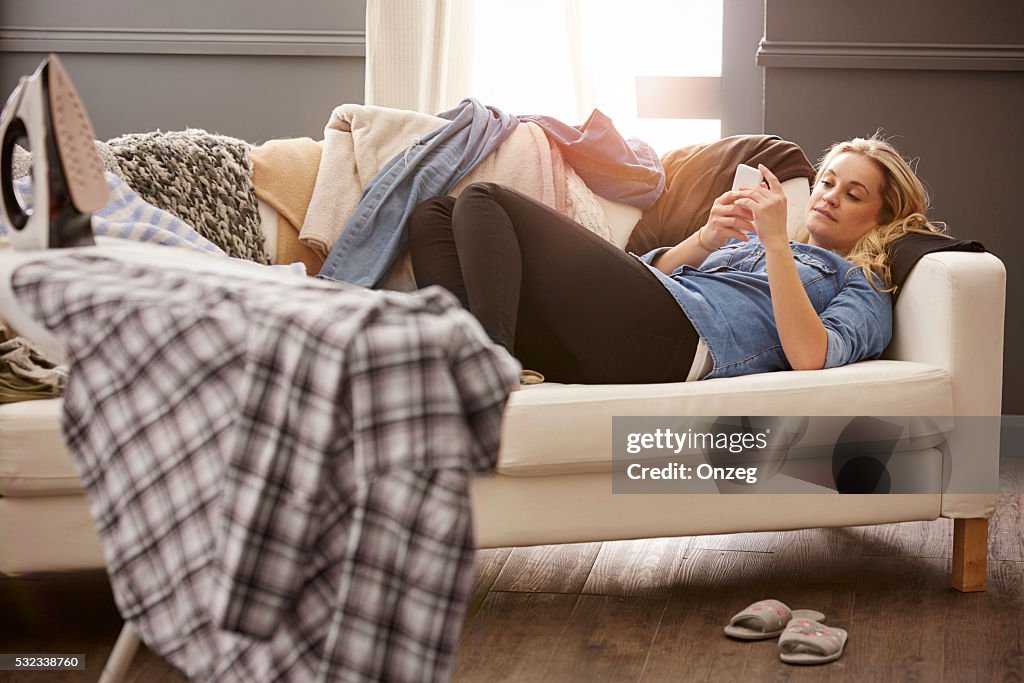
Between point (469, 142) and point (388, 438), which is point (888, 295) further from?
point (388, 438)

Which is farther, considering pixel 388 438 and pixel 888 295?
pixel 888 295

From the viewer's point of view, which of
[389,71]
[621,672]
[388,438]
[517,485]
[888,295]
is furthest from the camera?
[389,71]

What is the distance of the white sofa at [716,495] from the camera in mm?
1595

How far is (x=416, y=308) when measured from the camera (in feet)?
2.36

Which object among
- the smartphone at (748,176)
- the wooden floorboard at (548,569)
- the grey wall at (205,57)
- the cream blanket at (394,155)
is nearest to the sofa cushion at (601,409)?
the wooden floorboard at (548,569)

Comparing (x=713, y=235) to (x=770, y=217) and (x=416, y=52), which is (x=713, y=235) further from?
(x=416, y=52)

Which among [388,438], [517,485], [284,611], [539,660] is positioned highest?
[388,438]

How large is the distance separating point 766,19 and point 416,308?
2.44m

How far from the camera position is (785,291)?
1766 mm

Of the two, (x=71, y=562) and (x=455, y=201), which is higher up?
(x=455, y=201)

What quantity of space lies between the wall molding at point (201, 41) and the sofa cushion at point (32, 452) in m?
1.76

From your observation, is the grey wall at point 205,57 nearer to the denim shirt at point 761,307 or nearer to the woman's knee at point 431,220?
the woman's knee at point 431,220

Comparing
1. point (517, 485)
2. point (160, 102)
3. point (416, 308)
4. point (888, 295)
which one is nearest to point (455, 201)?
point (517, 485)

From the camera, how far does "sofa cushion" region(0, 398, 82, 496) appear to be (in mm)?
1553
